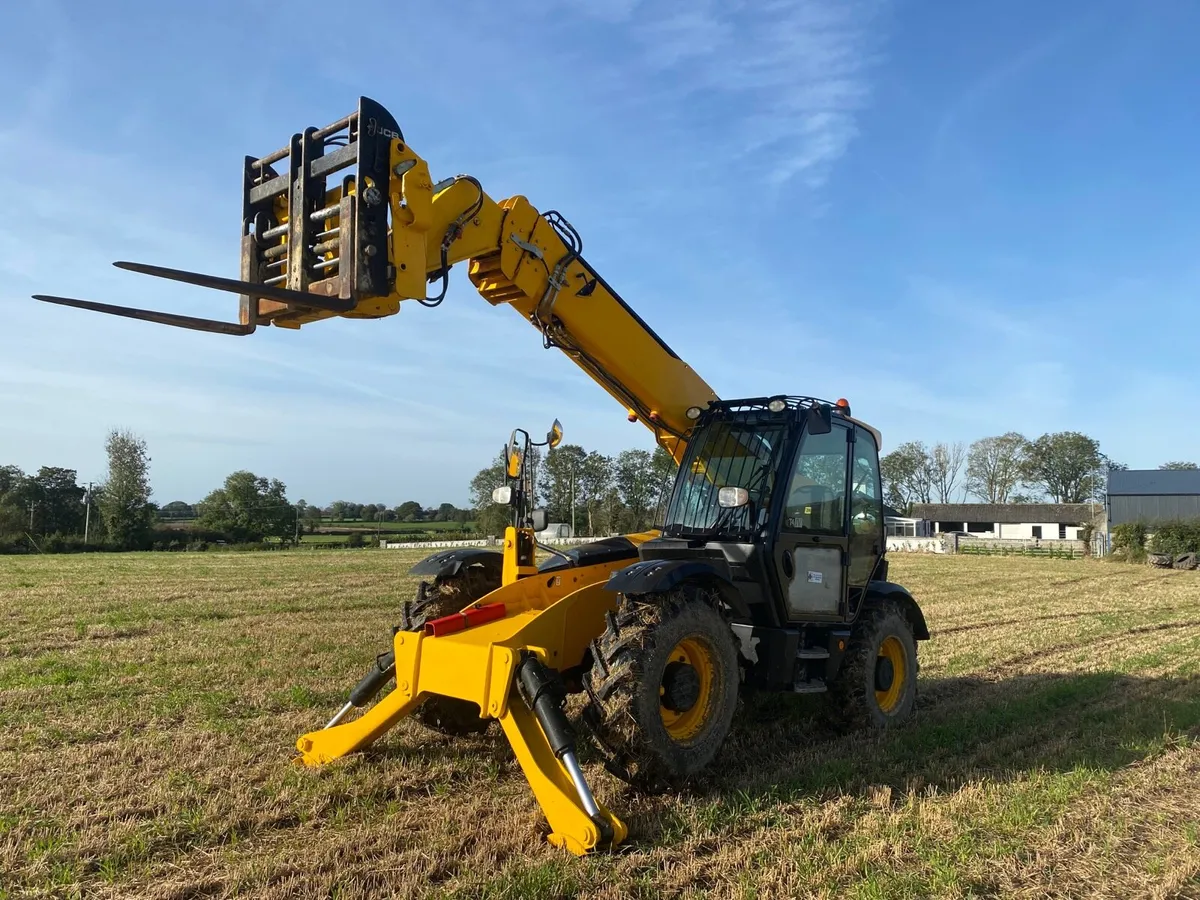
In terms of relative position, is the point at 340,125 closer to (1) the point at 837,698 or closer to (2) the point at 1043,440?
(1) the point at 837,698

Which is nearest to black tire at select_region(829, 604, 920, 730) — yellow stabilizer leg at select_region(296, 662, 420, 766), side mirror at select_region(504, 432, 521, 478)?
side mirror at select_region(504, 432, 521, 478)

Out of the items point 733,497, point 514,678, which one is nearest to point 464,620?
point 514,678

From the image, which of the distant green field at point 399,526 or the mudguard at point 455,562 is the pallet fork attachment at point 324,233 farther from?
the distant green field at point 399,526

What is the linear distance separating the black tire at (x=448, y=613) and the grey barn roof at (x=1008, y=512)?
A: 7323 centimetres

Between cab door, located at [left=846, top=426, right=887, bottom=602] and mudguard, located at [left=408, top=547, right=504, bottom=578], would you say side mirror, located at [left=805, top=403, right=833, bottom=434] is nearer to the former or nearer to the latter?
cab door, located at [left=846, top=426, right=887, bottom=602]

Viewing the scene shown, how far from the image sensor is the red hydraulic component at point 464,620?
16.8 ft

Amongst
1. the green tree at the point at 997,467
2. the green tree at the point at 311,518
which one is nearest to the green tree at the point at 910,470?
the green tree at the point at 997,467

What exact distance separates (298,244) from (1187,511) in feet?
204

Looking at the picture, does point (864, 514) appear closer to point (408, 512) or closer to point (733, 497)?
point (733, 497)

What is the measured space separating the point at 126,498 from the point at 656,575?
55356mm

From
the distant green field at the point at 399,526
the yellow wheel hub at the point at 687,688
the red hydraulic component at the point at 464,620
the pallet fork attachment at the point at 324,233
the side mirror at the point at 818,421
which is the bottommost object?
the distant green field at the point at 399,526

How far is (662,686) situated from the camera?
4.98 meters

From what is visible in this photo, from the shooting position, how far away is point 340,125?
4734 mm

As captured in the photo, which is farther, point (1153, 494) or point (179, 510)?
point (179, 510)
